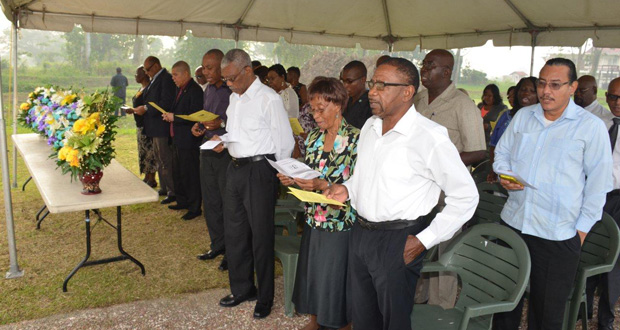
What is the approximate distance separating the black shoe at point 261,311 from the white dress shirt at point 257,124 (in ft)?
3.71

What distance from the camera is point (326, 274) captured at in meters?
2.75

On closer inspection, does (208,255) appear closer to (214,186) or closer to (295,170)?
(214,186)

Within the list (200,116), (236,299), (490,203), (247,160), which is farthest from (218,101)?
(490,203)

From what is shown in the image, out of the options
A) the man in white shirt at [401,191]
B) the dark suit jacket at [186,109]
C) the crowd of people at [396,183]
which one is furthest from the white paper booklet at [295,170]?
the dark suit jacket at [186,109]

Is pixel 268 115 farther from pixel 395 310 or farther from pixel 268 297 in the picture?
pixel 395 310

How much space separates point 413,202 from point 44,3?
5940mm

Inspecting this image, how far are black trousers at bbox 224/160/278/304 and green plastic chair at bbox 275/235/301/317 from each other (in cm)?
10

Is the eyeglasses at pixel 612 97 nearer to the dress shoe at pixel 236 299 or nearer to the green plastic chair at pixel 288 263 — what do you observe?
the green plastic chair at pixel 288 263

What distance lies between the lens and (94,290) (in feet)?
12.7

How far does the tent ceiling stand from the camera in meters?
5.96

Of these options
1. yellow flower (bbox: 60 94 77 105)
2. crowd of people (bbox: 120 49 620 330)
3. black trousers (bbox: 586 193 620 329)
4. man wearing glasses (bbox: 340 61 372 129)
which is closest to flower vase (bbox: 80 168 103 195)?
yellow flower (bbox: 60 94 77 105)

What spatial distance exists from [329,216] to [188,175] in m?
3.55

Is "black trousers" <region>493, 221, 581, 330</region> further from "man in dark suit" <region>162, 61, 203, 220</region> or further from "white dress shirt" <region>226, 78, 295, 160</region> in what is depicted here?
"man in dark suit" <region>162, 61, 203, 220</region>

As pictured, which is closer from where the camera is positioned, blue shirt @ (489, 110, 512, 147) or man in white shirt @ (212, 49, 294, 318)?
man in white shirt @ (212, 49, 294, 318)
